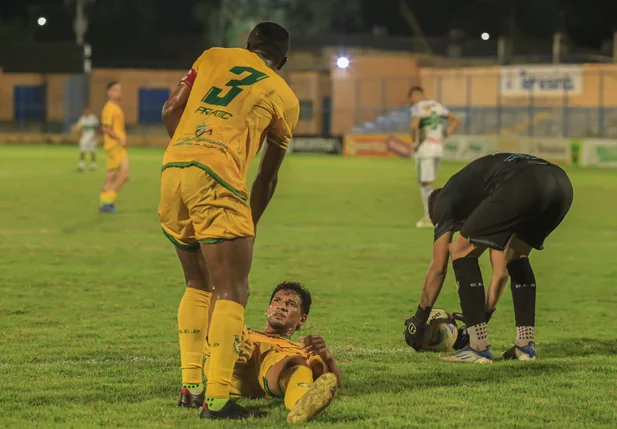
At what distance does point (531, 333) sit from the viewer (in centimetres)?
789

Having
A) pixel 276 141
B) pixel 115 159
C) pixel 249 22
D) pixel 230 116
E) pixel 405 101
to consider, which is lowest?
pixel 115 159

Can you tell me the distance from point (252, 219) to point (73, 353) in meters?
2.36

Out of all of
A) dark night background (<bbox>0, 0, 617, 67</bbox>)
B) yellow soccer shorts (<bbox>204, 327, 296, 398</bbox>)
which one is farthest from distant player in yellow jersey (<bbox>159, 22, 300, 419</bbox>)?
dark night background (<bbox>0, 0, 617, 67</bbox>)

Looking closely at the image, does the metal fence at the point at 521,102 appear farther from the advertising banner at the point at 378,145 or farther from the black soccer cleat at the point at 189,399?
the black soccer cleat at the point at 189,399

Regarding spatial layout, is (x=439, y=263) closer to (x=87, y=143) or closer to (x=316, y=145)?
(x=87, y=143)

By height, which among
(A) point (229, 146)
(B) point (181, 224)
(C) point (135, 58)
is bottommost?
(B) point (181, 224)

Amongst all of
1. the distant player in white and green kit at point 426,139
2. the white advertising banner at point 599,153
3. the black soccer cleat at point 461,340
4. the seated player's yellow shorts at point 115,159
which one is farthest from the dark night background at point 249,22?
the black soccer cleat at point 461,340

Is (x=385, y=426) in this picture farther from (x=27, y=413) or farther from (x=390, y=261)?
(x=390, y=261)

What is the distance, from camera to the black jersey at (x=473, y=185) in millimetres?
7773

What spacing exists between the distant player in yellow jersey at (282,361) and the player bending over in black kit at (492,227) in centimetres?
144

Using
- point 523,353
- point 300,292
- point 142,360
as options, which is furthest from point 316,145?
point 300,292

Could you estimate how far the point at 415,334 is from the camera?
321 inches

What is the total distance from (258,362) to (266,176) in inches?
41.4

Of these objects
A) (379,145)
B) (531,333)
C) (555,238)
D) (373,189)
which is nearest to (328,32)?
(379,145)
